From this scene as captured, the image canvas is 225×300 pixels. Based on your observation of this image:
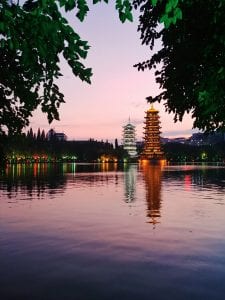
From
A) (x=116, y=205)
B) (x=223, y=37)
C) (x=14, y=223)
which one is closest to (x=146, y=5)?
(x=223, y=37)

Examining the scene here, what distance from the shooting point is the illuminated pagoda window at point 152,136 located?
190 m

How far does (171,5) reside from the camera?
3.60 m

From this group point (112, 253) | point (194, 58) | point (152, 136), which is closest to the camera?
point (194, 58)

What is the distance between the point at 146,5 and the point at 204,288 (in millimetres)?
6996

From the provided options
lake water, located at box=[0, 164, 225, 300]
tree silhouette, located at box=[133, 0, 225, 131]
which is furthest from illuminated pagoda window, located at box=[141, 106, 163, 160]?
tree silhouette, located at box=[133, 0, 225, 131]

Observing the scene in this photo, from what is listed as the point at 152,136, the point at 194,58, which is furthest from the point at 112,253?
the point at 152,136

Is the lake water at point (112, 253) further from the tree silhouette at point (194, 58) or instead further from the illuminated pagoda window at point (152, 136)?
the illuminated pagoda window at point (152, 136)

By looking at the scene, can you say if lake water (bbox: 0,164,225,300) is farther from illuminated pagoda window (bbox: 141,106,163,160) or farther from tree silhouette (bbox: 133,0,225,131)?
illuminated pagoda window (bbox: 141,106,163,160)

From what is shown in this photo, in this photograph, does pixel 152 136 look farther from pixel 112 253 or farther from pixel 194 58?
pixel 194 58

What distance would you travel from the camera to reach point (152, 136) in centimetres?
18988

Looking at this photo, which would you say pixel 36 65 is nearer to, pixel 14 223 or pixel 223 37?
pixel 223 37

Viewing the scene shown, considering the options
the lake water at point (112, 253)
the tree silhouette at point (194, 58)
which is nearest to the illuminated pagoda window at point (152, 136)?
the lake water at point (112, 253)

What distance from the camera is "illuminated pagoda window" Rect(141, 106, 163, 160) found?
189875mm

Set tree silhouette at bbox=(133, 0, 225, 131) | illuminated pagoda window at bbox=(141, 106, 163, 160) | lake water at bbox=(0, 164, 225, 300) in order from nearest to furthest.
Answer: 1. tree silhouette at bbox=(133, 0, 225, 131)
2. lake water at bbox=(0, 164, 225, 300)
3. illuminated pagoda window at bbox=(141, 106, 163, 160)
